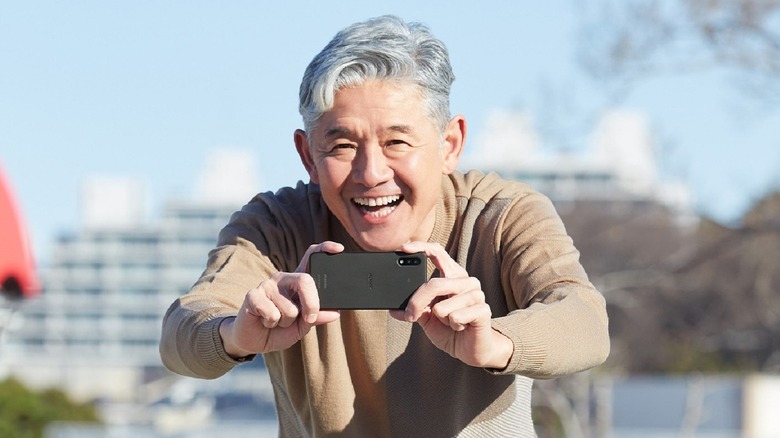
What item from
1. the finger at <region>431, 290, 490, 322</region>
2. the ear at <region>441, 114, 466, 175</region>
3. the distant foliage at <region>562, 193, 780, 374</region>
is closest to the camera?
the finger at <region>431, 290, 490, 322</region>

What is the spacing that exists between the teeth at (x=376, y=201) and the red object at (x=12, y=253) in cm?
177

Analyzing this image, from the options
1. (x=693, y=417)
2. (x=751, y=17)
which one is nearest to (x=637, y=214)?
(x=693, y=417)

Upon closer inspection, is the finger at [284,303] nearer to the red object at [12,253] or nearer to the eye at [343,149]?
the eye at [343,149]

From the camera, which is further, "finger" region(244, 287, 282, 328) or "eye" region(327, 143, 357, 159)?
"eye" region(327, 143, 357, 159)

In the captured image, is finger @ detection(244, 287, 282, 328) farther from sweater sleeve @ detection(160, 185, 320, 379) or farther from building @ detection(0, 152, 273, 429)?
building @ detection(0, 152, 273, 429)

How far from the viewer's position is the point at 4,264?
14.4ft

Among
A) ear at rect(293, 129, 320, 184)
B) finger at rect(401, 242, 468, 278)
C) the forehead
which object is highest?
the forehead

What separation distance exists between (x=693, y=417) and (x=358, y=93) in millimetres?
32002

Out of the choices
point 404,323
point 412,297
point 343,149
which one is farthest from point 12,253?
point 412,297

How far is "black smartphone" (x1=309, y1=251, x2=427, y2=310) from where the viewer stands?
2.55 meters

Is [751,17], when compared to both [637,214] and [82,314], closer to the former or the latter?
[637,214]

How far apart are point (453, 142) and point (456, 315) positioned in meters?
0.69

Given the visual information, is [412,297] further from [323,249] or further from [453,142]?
[453,142]

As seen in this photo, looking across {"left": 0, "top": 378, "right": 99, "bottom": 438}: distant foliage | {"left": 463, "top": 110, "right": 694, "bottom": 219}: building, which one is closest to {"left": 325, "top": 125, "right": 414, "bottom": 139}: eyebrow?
{"left": 0, "top": 378, "right": 99, "bottom": 438}: distant foliage
